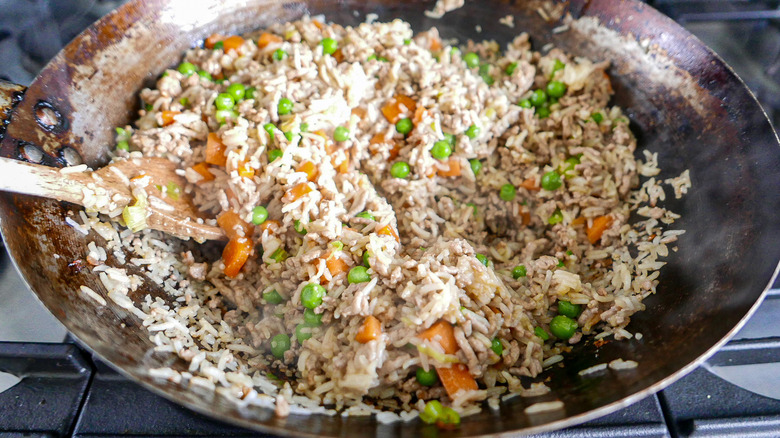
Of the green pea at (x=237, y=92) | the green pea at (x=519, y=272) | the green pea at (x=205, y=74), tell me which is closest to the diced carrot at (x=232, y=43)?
the green pea at (x=205, y=74)

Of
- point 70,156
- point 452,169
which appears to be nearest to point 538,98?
point 452,169

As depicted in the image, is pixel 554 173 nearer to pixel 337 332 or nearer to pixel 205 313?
pixel 337 332

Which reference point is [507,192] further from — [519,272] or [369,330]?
[369,330]

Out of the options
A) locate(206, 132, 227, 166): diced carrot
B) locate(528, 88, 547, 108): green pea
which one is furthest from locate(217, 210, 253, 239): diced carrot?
locate(528, 88, 547, 108): green pea

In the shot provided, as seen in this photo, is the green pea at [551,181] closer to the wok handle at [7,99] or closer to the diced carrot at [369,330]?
the diced carrot at [369,330]

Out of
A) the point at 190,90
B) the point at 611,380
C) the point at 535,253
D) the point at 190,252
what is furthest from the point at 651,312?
the point at 190,90

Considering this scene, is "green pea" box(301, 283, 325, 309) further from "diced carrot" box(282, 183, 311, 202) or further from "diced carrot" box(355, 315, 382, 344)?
"diced carrot" box(282, 183, 311, 202)
